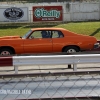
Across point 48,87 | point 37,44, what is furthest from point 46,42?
point 48,87

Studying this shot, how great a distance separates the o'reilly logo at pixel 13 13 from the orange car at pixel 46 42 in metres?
14.8

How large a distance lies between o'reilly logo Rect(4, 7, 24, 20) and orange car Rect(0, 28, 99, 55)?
48.4ft

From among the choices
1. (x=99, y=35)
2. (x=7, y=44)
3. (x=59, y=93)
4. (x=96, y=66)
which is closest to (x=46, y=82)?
(x=59, y=93)

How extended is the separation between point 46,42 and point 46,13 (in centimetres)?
1569

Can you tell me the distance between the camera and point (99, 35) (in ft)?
70.2

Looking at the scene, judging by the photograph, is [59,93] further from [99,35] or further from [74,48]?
[99,35]

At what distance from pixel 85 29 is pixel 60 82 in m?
17.2

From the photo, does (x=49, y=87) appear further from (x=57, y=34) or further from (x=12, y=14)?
(x=12, y=14)

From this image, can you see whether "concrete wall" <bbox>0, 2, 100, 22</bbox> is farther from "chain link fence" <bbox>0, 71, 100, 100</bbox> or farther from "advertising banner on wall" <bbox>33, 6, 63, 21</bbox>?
"chain link fence" <bbox>0, 71, 100, 100</bbox>

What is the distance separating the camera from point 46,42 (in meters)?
12.6

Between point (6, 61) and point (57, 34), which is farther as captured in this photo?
point (57, 34)

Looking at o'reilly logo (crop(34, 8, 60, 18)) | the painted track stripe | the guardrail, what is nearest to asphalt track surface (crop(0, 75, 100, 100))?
the painted track stripe

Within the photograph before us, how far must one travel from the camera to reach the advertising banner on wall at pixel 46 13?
27.8 meters

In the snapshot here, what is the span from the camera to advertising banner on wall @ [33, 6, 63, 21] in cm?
2780
